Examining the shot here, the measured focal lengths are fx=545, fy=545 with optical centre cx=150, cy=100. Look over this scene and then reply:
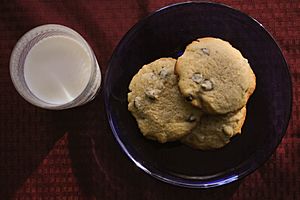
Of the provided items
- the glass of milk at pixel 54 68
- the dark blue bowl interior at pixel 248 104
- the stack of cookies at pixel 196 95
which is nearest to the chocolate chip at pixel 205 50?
the stack of cookies at pixel 196 95

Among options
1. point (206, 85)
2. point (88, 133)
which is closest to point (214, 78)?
point (206, 85)

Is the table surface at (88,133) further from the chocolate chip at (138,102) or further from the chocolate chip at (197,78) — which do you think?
the chocolate chip at (197,78)

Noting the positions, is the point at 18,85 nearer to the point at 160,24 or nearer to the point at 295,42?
the point at 160,24

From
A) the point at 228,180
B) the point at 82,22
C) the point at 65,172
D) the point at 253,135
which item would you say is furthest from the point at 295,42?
the point at 65,172

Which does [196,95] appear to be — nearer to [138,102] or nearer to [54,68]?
[138,102]

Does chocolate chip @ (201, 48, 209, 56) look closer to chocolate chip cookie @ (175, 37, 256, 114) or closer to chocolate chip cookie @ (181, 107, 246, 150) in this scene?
chocolate chip cookie @ (175, 37, 256, 114)

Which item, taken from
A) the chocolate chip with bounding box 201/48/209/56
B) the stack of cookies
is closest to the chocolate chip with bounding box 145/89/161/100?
the stack of cookies

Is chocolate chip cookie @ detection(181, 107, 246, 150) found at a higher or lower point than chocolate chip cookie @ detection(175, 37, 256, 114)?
lower
